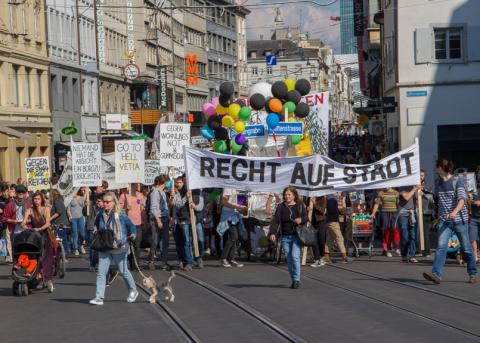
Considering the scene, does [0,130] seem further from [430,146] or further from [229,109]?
[229,109]

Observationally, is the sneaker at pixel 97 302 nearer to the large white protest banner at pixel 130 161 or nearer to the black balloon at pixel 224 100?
the large white protest banner at pixel 130 161

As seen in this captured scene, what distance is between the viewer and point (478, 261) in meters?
21.1

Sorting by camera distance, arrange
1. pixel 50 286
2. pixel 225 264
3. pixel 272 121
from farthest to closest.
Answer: pixel 272 121
pixel 225 264
pixel 50 286

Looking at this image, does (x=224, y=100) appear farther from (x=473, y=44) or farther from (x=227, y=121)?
(x=473, y=44)

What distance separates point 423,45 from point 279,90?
45.9 feet

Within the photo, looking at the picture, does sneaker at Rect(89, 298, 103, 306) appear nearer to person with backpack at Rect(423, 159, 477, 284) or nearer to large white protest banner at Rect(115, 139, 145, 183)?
person with backpack at Rect(423, 159, 477, 284)

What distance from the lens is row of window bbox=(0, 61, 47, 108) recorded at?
4893 cm

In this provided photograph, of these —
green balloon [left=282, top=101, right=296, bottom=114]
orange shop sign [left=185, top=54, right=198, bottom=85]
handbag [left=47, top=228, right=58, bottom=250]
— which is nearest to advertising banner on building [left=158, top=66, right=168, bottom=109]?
orange shop sign [left=185, top=54, right=198, bottom=85]

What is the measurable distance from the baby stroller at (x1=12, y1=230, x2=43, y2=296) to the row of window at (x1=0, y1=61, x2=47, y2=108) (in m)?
31.3

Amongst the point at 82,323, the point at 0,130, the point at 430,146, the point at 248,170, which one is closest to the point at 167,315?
the point at 82,323

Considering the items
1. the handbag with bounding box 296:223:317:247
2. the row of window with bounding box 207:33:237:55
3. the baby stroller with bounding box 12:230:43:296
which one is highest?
the row of window with bounding box 207:33:237:55

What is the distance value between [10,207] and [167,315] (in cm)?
914

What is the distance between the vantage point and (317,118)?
88.5 feet

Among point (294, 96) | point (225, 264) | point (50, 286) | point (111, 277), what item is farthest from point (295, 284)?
point (294, 96)
